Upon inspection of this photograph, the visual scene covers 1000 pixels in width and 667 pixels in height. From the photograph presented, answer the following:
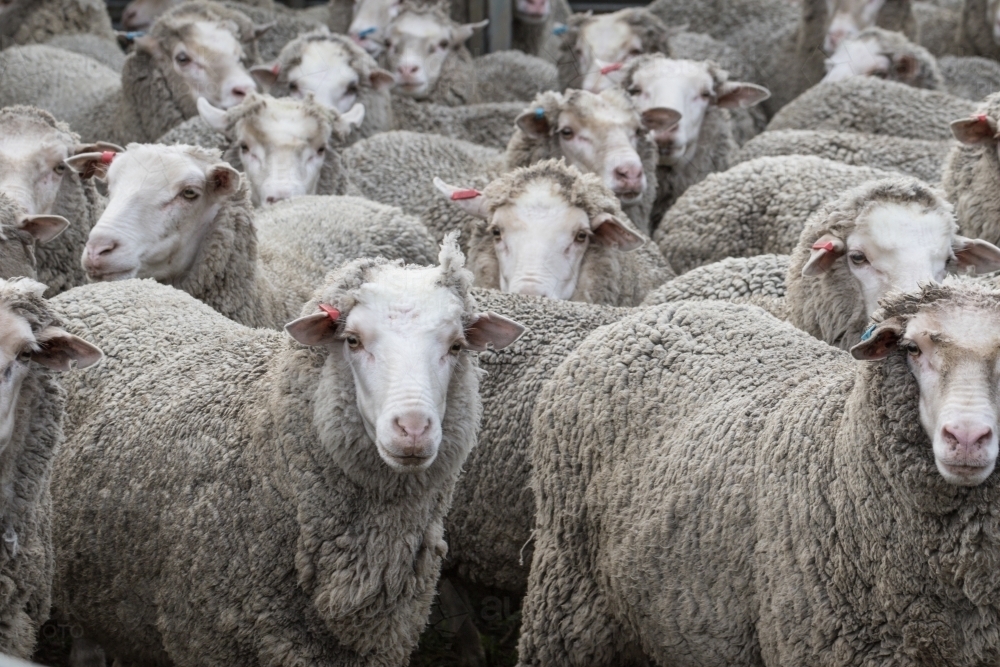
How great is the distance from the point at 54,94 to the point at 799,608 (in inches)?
263

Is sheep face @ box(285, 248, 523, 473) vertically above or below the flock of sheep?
above

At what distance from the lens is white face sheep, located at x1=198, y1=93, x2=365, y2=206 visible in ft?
22.8

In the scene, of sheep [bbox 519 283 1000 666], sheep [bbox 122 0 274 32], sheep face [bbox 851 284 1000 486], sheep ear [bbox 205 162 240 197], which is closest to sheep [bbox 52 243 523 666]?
sheep [bbox 519 283 1000 666]

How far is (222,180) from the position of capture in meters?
5.57

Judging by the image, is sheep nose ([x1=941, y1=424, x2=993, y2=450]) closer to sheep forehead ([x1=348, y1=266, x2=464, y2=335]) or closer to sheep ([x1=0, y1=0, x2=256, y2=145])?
sheep forehead ([x1=348, y1=266, x2=464, y2=335])

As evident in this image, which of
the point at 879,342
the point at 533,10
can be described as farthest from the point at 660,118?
the point at 879,342

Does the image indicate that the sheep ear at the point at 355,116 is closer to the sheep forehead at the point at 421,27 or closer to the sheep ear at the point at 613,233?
the sheep forehead at the point at 421,27

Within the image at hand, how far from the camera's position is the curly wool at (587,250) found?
5973 millimetres

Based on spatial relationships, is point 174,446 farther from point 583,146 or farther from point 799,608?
point 583,146

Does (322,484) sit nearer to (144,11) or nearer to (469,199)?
(469,199)

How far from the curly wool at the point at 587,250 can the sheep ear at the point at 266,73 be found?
2.63m

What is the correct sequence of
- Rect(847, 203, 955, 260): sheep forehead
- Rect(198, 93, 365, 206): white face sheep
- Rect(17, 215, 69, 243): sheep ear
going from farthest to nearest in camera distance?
1. Rect(198, 93, 365, 206): white face sheep
2. Rect(17, 215, 69, 243): sheep ear
3. Rect(847, 203, 955, 260): sheep forehead

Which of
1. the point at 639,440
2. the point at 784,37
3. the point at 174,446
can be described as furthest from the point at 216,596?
the point at 784,37

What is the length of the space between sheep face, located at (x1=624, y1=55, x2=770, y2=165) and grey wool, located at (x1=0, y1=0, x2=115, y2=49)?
4.66m
